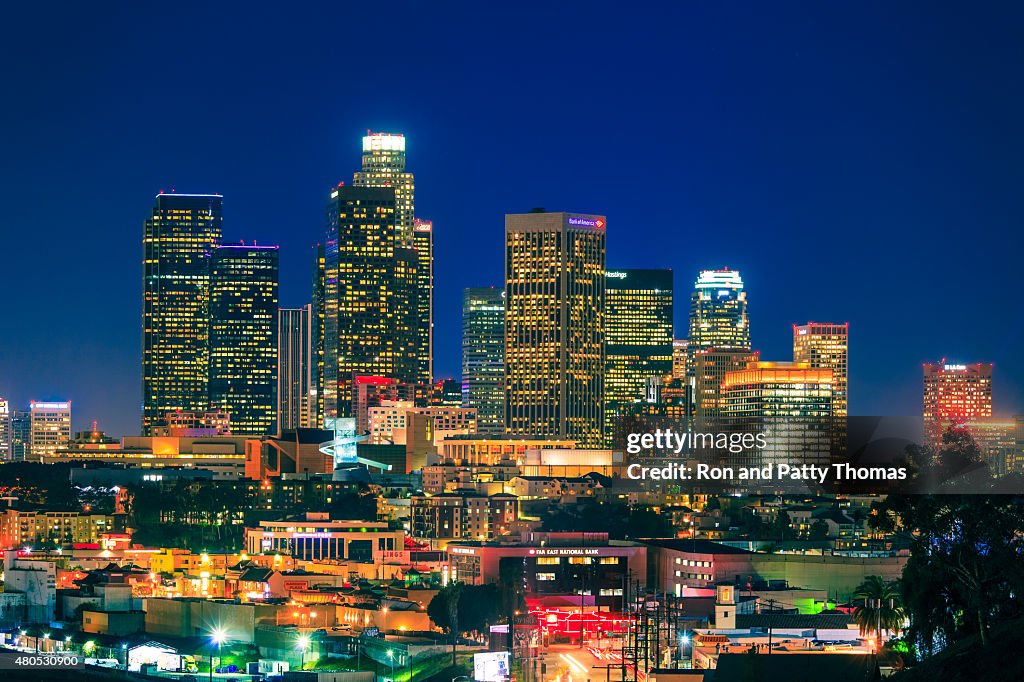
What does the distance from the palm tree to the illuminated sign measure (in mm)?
114220

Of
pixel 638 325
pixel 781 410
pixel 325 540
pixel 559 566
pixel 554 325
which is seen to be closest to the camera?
pixel 559 566

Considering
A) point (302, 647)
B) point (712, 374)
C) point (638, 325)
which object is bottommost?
point (302, 647)

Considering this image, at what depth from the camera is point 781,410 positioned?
156 m

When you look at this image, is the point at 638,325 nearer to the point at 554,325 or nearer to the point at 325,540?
the point at 554,325

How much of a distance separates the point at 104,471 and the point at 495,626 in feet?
278

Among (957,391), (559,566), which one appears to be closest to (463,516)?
(559,566)

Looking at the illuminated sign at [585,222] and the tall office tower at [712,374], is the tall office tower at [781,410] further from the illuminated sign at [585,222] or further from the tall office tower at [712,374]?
the illuminated sign at [585,222]

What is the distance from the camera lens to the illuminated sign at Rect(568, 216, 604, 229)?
172400 mm

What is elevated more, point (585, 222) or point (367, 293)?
point (585, 222)

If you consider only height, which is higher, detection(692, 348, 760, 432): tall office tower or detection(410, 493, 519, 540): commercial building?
detection(692, 348, 760, 432): tall office tower

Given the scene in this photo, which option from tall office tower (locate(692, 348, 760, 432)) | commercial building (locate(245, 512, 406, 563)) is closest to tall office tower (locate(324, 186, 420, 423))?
tall office tower (locate(692, 348, 760, 432))

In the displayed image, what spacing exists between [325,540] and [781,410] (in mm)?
54814

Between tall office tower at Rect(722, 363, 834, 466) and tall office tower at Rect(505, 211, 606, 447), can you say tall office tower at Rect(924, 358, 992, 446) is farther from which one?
tall office tower at Rect(505, 211, 606, 447)

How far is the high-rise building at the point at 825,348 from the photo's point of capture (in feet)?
576
